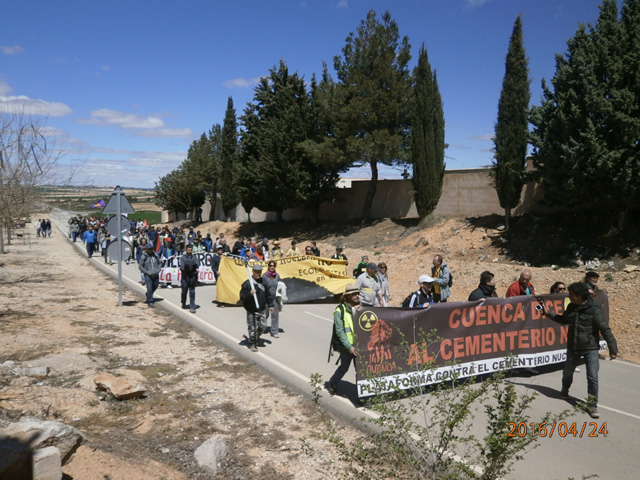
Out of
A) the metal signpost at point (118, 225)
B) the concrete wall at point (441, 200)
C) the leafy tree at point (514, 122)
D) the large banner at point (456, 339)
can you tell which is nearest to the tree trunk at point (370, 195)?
the concrete wall at point (441, 200)

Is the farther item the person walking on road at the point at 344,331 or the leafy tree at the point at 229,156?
the leafy tree at the point at 229,156

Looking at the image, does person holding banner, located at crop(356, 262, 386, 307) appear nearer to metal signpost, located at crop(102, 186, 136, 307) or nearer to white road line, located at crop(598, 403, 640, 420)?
white road line, located at crop(598, 403, 640, 420)

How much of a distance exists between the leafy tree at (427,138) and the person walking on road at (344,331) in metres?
19.0

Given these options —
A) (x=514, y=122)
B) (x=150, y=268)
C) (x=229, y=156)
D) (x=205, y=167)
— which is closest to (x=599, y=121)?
(x=514, y=122)

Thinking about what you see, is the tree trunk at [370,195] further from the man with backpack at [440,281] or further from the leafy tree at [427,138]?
the man with backpack at [440,281]

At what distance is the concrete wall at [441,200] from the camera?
2419 cm

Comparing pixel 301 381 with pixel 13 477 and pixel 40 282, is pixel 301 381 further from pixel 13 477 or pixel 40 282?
pixel 40 282

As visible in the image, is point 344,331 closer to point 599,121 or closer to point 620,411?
point 620,411

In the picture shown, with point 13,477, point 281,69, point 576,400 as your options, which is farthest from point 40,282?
point 281,69

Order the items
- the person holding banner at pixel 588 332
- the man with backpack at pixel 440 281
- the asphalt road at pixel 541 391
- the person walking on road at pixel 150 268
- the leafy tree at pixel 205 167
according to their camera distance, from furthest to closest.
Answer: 1. the leafy tree at pixel 205 167
2. the person walking on road at pixel 150 268
3. the man with backpack at pixel 440 281
4. the person holding banner at pixel 588 332
5. the asphalt road at pixel 541 391

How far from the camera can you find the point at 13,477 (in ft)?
13.3

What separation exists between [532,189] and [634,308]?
11100mm

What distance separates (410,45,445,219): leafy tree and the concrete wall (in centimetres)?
90

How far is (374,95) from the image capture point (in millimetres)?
28703
